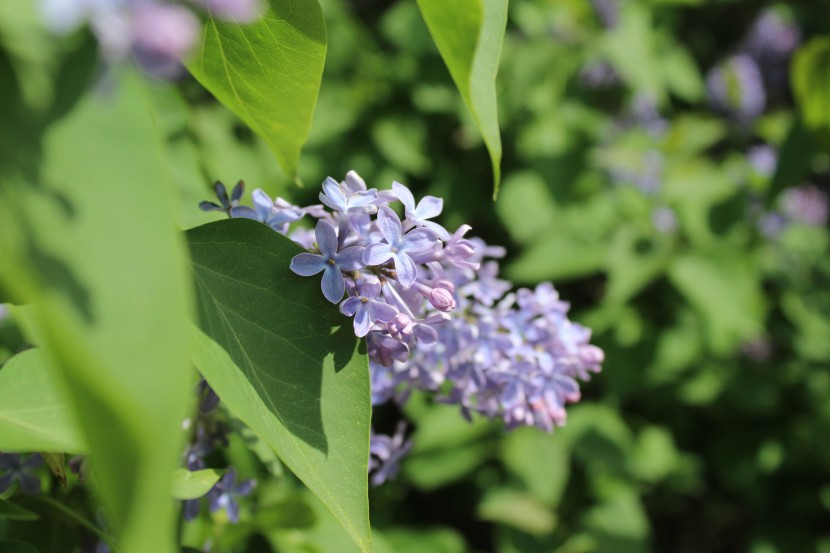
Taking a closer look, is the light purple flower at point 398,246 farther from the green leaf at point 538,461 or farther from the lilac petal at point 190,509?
the green leaf at point 538,461

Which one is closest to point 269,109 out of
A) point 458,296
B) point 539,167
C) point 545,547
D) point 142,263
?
point 458,296

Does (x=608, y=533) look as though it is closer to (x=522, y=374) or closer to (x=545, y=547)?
(x=545, y=547)

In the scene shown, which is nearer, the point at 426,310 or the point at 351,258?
the point at 351,258

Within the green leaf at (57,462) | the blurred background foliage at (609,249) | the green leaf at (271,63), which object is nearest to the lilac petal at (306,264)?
the green leaf at (271,63)

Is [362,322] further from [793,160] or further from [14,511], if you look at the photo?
[793,160]

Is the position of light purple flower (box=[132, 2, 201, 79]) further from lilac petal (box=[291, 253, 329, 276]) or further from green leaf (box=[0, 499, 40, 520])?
green leaf (box=[0, 499, 40, 520])

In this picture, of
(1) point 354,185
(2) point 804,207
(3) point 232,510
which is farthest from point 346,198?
(2) point 804,207
